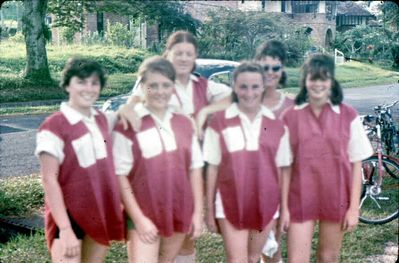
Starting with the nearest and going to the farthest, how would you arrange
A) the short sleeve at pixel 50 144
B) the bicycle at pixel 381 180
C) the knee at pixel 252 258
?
the short sleeve at pixel 50 144, the knee at pixel 252 258, the bicycle at pixel 381 180

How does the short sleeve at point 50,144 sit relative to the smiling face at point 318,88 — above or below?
below

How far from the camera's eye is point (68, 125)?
104 inches

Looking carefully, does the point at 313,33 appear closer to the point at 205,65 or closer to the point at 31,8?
the point at 205,65

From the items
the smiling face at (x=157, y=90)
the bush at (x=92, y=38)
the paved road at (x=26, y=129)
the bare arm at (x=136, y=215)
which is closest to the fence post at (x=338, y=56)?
the paved road at (x=26, y=129)

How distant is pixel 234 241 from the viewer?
117 inches

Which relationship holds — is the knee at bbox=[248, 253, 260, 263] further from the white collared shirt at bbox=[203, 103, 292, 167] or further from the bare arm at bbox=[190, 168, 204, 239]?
the white collared shirt at bbox=[203, 103, 292, 167]

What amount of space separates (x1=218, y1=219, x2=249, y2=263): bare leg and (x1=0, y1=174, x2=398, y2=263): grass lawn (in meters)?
1.12

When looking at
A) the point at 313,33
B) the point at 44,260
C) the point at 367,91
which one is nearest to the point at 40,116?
the point at 44,260

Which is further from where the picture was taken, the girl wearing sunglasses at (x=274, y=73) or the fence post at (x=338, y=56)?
the fence post at (x=338, y=56)

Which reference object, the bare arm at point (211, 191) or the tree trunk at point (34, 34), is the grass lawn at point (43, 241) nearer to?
the bare arm at point (211, 191)

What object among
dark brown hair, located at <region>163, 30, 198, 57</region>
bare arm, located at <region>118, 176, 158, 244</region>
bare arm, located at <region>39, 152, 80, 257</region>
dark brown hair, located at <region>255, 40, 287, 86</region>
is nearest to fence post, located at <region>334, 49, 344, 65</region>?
dark brown hair, located at <region>255, 40, 287, 86</region>

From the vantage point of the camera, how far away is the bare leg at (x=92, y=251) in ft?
9.45

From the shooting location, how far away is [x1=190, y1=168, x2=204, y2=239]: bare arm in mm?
2863

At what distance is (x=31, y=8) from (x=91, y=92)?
968 mm
